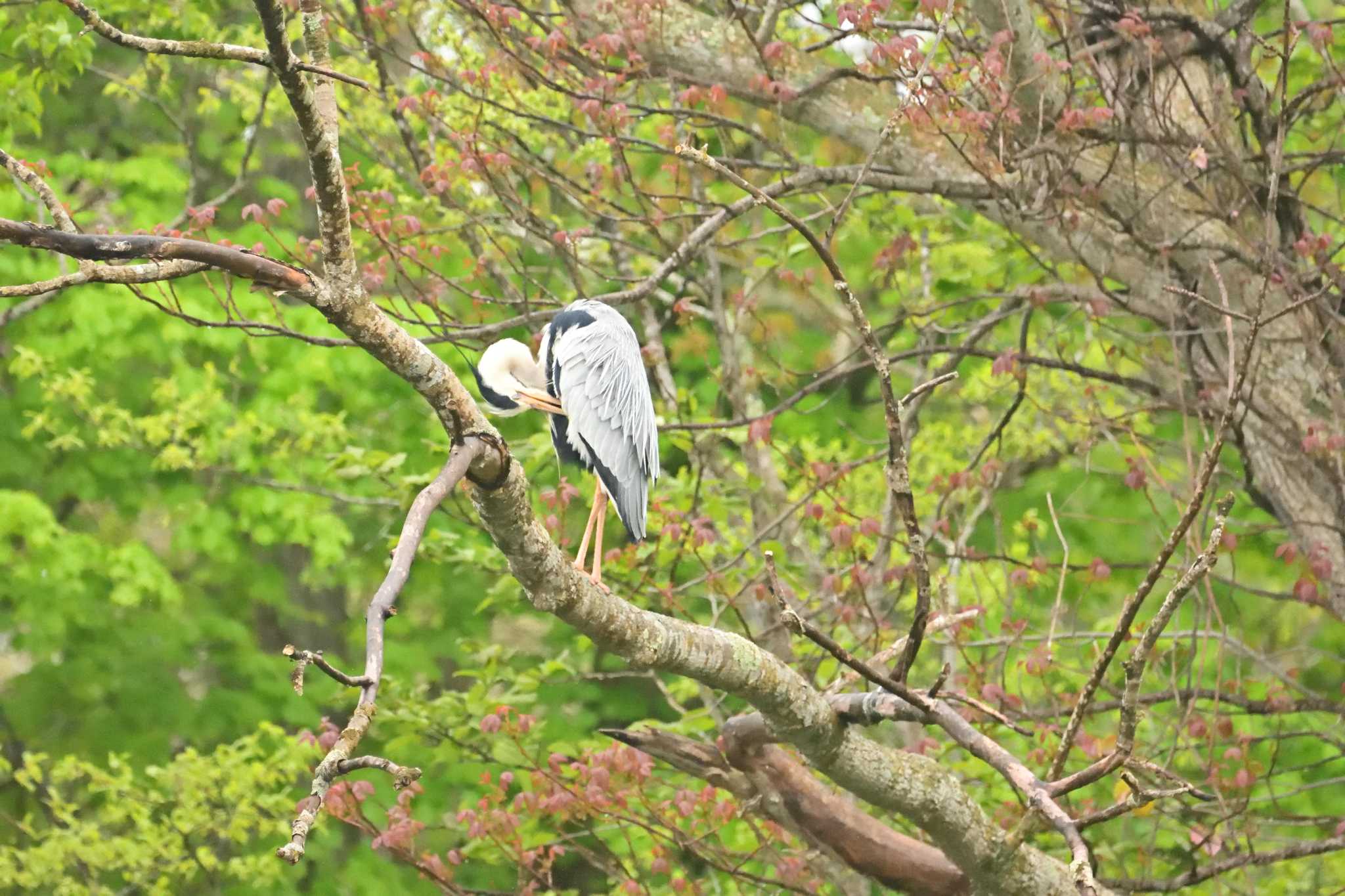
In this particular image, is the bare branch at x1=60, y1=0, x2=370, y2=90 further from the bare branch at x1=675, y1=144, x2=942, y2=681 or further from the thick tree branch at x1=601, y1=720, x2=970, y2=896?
the thick tree branch at x1=601, y1=720, x2=970, y2=896

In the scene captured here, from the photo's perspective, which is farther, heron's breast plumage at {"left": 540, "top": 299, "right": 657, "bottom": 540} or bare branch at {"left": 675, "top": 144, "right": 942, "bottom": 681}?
heron's breast plumage at {"left": 540, "top": 299, "right": 657, "bottom": 540}

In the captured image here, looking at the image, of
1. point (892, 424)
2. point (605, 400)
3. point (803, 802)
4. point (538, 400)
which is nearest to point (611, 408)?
point (605, 400)

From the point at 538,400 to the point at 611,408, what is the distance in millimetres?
318

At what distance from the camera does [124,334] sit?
31.8 feet

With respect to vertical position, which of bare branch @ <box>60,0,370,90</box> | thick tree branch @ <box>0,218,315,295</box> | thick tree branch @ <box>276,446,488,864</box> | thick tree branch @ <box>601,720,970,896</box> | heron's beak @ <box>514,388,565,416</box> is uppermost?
bare branch @ <box>60,0,370,90</box>

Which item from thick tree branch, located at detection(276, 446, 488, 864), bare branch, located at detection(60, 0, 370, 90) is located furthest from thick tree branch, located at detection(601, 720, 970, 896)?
bare branch, located at detection(60, 0, 370, 90)

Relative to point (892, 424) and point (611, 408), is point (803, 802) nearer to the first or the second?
point (611, 408)

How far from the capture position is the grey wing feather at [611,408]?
509 centimetres

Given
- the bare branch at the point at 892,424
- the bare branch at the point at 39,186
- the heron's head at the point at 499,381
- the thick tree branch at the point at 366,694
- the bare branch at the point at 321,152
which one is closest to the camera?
the thick tree branch at the point at 366,694

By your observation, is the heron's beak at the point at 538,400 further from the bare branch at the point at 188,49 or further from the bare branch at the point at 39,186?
the bare branch at the point at 188,49

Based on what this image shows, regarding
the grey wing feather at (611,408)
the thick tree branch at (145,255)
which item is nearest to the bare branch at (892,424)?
the thick tree branch at (145,255)

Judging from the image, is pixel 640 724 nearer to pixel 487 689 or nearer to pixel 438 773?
pixel 487 689

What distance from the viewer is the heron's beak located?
492cm

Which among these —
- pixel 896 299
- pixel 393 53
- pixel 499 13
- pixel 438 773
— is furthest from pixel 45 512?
pixel 896 299
